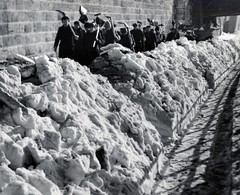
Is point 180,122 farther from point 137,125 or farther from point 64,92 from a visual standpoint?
point 64,92

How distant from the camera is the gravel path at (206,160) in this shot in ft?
14.7

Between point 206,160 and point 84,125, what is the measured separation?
81.1 inches

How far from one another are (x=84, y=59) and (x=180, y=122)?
2.70 m

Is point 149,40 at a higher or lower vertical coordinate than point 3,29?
lower

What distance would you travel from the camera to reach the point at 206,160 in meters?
5.36

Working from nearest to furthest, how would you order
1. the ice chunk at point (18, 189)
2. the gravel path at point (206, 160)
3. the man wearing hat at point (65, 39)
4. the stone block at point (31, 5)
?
1. the ice chunk at point (18, 189)
2. the gravel path at point (206, 160)
3. the man wearing hat at point (65, 39)
4. the stone block at point (31, 5)

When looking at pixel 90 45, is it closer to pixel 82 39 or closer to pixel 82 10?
pixel 82 39

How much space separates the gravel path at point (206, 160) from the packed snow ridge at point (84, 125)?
0.21 meters

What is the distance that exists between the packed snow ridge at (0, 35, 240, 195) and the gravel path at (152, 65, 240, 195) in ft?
0.69

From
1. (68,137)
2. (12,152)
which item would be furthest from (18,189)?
(68,137)

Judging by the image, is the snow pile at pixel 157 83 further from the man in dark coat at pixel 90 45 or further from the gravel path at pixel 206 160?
the gravel path at pixel 206 160

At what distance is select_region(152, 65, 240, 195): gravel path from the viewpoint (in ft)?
A: 14.7

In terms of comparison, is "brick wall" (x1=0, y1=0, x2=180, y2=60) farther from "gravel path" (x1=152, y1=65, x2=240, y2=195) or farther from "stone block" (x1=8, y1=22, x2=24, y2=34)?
"gravel path" (x1=152, y1=65, x2=240, y2=195)

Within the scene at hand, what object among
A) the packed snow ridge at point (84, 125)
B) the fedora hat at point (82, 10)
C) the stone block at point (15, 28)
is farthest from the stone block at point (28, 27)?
the packed snow ridge at point (84, 125)
